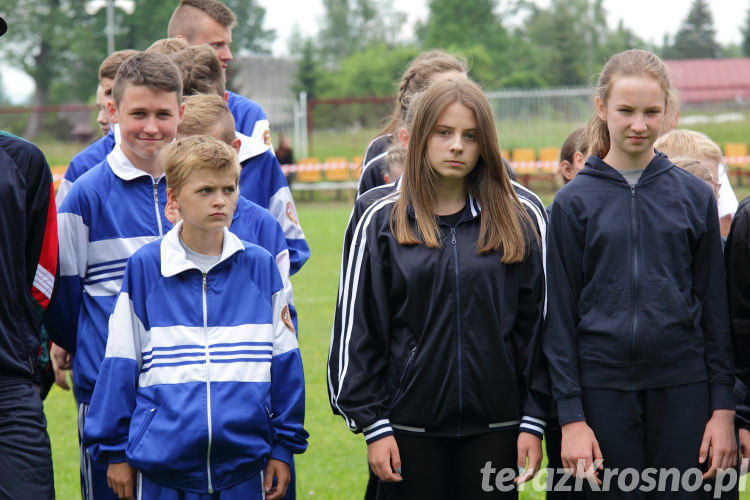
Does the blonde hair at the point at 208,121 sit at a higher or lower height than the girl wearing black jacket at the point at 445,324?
higher

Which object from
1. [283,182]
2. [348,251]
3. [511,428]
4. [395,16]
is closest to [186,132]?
[283,182]

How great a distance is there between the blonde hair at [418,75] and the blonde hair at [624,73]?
59.9 inches

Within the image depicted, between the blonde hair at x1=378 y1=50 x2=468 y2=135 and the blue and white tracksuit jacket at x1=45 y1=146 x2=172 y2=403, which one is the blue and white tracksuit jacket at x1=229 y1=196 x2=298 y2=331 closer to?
the blue and white tracksuit jacket at x1=45 y1=146 x2=172 y2=403

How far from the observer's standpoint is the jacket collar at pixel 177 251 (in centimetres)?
342

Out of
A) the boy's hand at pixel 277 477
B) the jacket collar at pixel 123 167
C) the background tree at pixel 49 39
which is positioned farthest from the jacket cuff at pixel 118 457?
the background tree at pixel 49 39

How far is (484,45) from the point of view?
66.7 m

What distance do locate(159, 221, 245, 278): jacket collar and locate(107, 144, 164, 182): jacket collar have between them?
1.51 feet

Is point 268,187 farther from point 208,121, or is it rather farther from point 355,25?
point 355,25

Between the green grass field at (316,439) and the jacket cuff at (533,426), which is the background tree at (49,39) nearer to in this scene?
the green grass field at (316,439)

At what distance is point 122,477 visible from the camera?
3389 millimetres

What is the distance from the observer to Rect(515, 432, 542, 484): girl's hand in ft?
10.7

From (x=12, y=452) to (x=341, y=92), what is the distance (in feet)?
193

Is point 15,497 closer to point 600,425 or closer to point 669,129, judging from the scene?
point 600,425

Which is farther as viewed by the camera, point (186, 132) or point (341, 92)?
point (341, 92)
